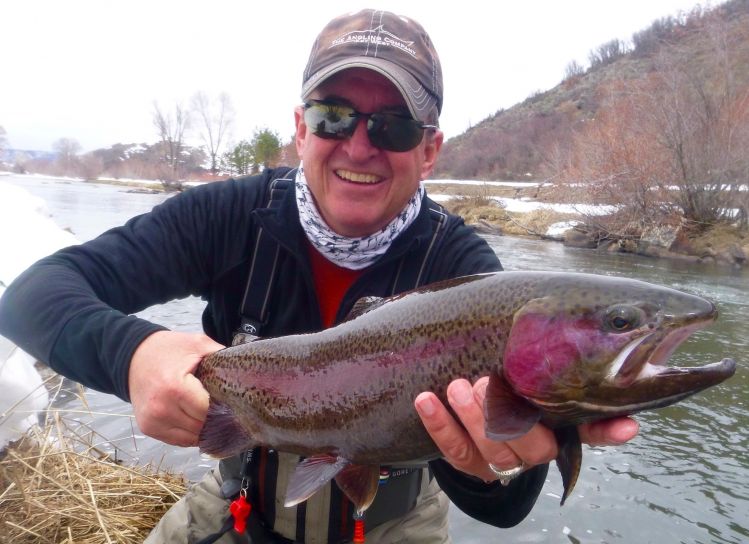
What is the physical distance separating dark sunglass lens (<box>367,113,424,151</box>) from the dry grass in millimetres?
2516

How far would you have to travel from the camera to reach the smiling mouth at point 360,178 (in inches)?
109

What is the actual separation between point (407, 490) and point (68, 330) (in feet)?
5.15

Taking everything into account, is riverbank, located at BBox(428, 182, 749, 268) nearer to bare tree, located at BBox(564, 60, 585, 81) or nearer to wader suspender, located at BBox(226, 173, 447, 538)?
wader suspender, located at BBox(226, 173, 447, 538)

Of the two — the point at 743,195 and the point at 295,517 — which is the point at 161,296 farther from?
the point at 743,195

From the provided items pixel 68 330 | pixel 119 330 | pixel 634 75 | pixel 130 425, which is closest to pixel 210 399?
pixel 119 330

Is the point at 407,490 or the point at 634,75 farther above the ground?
the point at 634,75

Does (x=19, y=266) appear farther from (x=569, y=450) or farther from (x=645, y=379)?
(x=645, y=379)

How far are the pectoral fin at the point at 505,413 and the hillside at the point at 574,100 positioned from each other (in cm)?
4324

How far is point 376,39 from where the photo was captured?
2.68 meters

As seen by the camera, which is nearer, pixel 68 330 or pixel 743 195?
pixel 68 330

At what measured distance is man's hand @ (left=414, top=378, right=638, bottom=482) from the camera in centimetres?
176

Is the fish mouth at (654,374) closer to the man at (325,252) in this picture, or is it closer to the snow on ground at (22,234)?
the man at (325,252)

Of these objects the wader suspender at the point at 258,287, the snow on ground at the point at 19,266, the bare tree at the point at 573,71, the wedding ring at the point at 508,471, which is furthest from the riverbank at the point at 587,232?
the bare tree at the point at 573,71

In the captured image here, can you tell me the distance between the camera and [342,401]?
2.09 m
